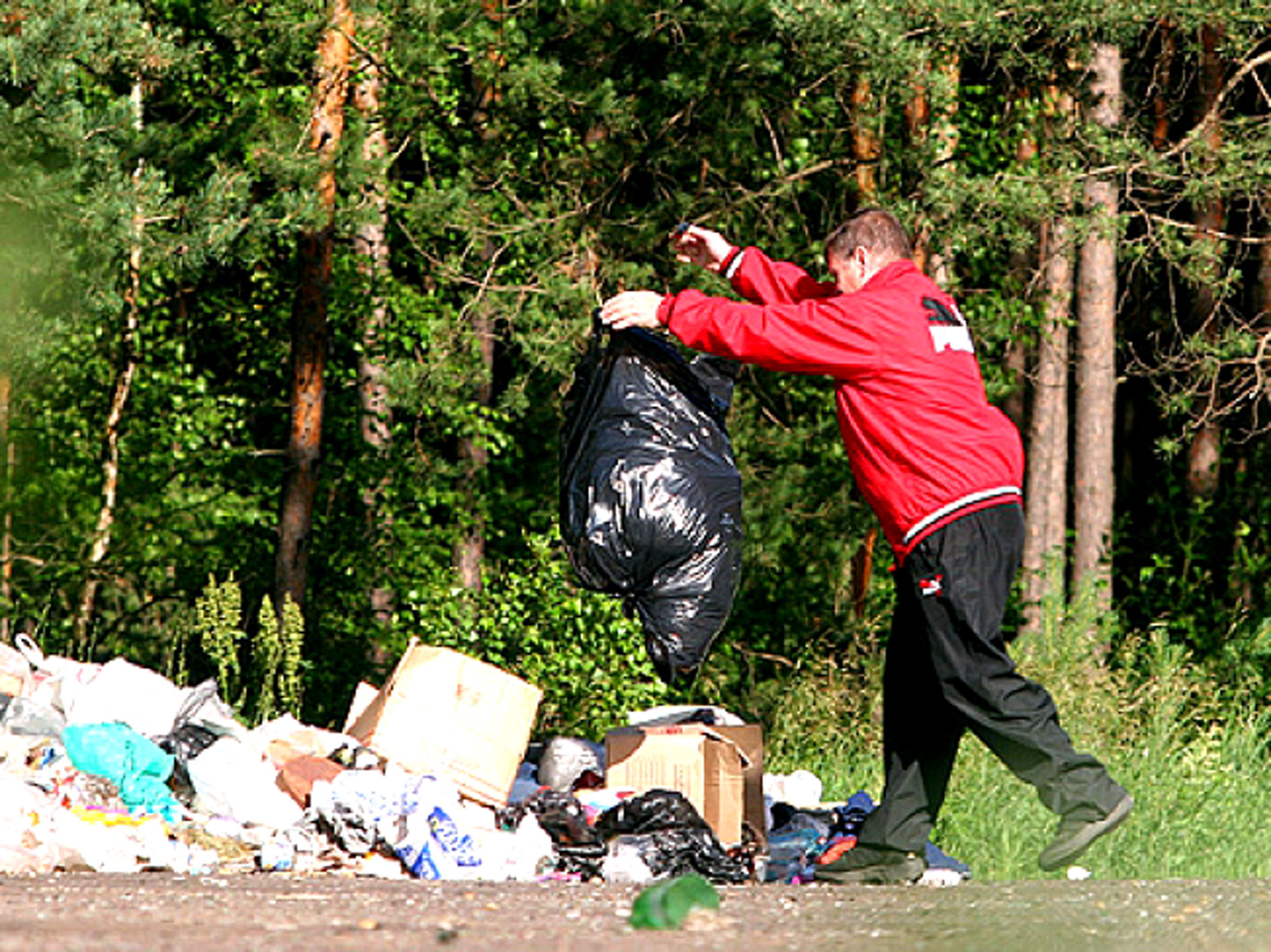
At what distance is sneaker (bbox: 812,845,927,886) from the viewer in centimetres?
552

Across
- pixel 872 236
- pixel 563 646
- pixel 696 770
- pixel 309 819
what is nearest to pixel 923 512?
pixel 872 236

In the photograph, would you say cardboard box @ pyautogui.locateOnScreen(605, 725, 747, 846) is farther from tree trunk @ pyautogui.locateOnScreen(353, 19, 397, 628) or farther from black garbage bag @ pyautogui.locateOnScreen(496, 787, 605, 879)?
tree trunk @ pyautogui.locateOnScreen(353, 19, 397, 628)

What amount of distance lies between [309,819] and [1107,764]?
3.24 meters

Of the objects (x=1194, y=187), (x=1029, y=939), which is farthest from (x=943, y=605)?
(x=1194, y=187)

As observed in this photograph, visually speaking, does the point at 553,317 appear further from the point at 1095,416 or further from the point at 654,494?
the point at 1095,416

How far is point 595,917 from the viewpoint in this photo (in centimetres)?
451

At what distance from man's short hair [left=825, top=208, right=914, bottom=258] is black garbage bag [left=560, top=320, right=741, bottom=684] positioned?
3.28 ft

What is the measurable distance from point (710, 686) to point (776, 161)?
3.56 metres

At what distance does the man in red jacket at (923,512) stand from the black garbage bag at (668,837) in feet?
1.42

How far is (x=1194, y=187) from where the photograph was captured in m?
10.8

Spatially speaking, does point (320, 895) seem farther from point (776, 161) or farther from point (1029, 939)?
point (776, 161)

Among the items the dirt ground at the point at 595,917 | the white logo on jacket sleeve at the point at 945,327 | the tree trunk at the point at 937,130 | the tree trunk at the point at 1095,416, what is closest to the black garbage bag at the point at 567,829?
the dirt ground at the point at 595,917

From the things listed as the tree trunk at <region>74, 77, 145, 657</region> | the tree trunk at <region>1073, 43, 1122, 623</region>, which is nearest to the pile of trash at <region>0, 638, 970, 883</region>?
A: the tree trunk at <region>74, 77, 145, 657</region>

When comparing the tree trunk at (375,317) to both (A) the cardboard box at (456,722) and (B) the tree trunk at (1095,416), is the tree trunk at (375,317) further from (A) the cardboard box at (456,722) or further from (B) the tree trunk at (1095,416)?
(B) the tree trunk at (1095,416)
